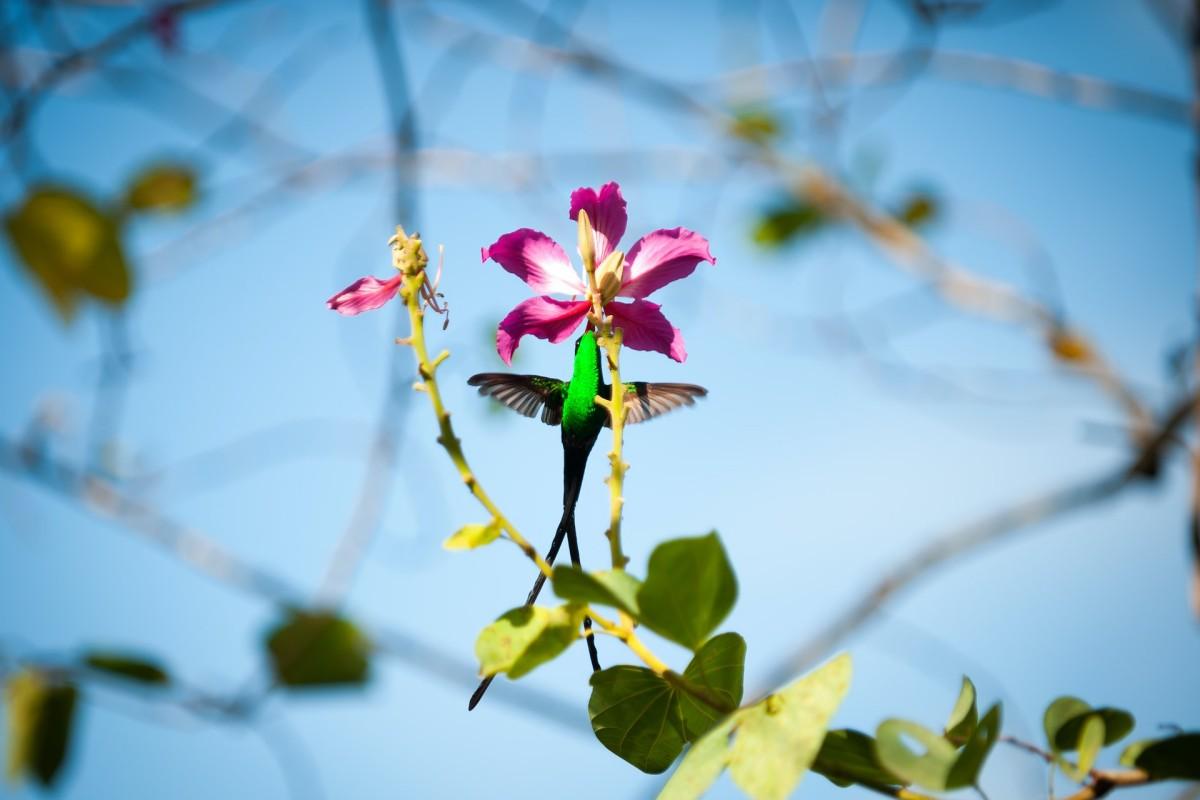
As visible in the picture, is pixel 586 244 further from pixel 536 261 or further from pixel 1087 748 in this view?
pixel 1087 748

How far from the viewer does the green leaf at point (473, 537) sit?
1.63ft

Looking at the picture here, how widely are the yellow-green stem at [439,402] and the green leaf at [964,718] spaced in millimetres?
267

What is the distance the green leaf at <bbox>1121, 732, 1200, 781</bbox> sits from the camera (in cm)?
45

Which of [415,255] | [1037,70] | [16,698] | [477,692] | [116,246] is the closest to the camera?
[477,692]

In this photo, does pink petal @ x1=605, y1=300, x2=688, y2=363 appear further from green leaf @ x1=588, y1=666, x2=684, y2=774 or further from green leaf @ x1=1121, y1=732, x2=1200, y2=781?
green leaf @ x1=1121, y1=732, x2=1200, y2=781

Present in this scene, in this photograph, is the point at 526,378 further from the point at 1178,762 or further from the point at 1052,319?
the point at 1052,319

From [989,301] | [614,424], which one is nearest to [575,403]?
[614,424]

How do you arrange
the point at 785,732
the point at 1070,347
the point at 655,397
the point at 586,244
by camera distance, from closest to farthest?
the point at 785,732 → the point at 586,244 → the point at 655,397 → the point at 1070,347

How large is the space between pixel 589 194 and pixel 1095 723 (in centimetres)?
42

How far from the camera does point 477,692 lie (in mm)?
419

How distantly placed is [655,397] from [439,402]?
0.20m

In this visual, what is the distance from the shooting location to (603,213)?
561 millimetres

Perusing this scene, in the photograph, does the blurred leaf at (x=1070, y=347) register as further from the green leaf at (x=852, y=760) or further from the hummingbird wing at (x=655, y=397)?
the green leaf at (x=852, y=760)

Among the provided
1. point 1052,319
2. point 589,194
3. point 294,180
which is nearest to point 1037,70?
point 1052,319
